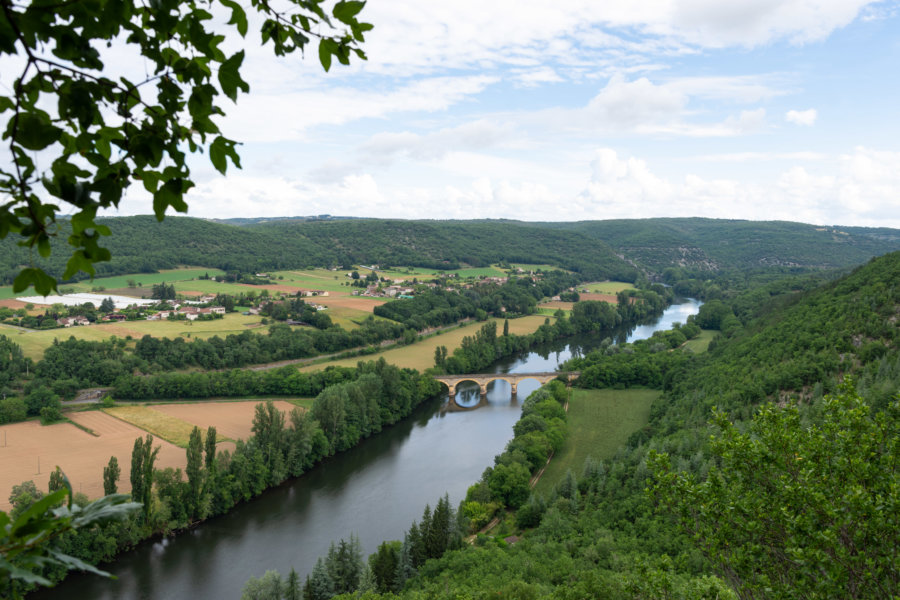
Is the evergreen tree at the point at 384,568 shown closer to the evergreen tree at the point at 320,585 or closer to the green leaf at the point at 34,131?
the evergreen tree at the point at 320,585

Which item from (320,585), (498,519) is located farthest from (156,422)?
(498,519)

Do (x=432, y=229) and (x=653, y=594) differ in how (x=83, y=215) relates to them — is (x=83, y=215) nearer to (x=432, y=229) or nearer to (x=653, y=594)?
(x=653, y=594)

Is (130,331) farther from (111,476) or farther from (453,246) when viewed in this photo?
(453,246)

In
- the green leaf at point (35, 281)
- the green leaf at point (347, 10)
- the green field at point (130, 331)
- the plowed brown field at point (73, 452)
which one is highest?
the green leaf at point (347, 10)

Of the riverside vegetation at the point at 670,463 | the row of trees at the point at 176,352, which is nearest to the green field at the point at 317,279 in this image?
the row of trees at the point at 176,352

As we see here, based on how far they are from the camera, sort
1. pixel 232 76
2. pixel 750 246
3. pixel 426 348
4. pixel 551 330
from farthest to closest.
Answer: pixel 750 246, pixel 551 330, pixel 426 348, pixel 232 76

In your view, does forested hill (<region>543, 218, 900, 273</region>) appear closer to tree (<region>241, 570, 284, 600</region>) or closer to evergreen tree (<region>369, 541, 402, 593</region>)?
evergreen tree (<region>369, 541, 402, 593</region>)

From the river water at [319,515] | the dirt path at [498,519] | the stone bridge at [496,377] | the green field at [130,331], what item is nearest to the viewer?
the river water at [319,515]
